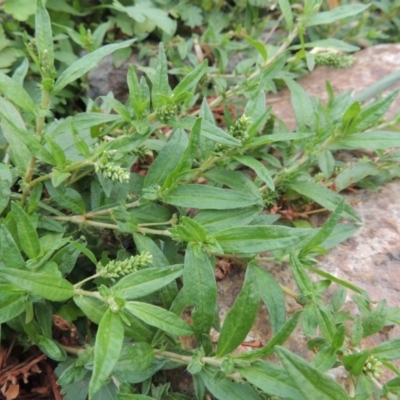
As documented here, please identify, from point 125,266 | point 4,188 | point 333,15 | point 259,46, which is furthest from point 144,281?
point 333,15

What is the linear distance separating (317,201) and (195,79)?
0.74m

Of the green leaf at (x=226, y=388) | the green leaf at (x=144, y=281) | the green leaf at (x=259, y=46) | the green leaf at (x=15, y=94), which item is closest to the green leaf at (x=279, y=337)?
the green leaf at (x=226, y=388)

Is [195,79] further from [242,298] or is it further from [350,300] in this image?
[350,300]

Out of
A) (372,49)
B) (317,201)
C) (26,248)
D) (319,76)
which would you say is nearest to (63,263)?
(26,248)

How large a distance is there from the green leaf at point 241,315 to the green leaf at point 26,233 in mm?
702

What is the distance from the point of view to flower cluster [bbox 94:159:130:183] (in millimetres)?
1619

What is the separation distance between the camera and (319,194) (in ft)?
6.97

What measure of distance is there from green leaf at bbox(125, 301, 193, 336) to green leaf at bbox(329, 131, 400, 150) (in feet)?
3.45

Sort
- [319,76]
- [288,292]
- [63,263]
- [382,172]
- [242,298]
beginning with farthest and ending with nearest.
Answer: [319,76], [382,172], [288,292], [63,263], [242,298]

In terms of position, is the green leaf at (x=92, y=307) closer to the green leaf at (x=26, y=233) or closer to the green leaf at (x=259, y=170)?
the green leaf at (x=26, y=233)

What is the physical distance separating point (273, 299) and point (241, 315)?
0.76 feet

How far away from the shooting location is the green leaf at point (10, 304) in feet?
5.20

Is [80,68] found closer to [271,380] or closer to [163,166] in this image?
[163,166]

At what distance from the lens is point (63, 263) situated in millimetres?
1770
